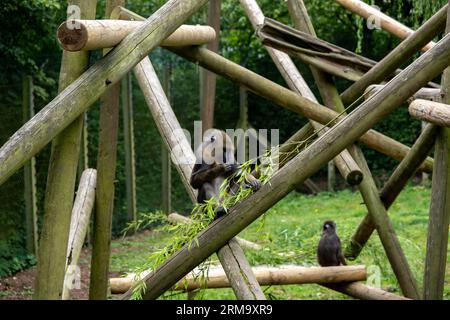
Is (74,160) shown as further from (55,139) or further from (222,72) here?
(222,72)

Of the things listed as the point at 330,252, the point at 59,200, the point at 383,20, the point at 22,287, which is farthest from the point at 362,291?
the point at 22,287

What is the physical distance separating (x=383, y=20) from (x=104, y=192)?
9.27 ft

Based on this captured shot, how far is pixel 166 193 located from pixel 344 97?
597 centimetres

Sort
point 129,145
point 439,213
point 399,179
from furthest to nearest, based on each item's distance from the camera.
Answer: point 129,145
point 399,179
point 439,213

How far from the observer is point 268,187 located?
416 centimetres

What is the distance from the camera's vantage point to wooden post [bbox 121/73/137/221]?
432 inches

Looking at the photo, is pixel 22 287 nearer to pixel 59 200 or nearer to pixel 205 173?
pixel 205 173

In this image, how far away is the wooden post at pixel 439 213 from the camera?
4.46m

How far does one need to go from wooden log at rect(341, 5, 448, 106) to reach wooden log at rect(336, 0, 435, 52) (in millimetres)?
568

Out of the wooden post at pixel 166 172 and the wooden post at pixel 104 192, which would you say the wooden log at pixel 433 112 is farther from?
the wooden post at pixel 166 172

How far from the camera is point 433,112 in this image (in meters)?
3.87

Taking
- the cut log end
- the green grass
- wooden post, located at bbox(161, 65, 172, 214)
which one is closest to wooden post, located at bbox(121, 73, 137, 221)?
the green grass
